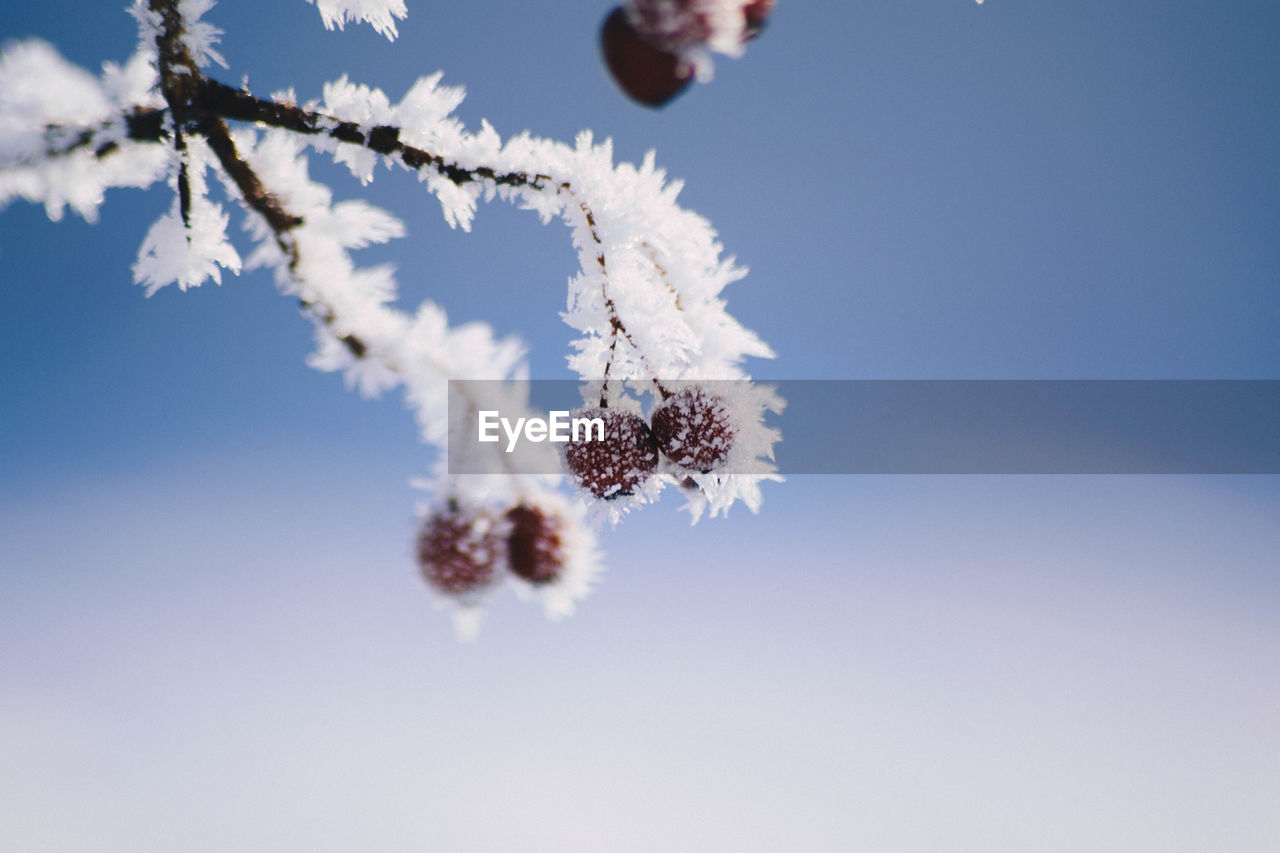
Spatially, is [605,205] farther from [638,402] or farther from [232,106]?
[232,106]

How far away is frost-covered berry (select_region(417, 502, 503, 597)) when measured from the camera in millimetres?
840

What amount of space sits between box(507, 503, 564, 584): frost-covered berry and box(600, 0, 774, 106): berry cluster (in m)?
0.60

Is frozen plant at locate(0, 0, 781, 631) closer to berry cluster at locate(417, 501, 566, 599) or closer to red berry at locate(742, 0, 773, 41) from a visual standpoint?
berry cluster at locate(417, 501, 566, 599)

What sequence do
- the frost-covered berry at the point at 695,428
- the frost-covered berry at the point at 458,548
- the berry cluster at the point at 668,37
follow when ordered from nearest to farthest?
1. the berry cluster at the point at 668,37
2. the frost-covered berry at the point at 458,548
3. the frost-covered berry at the point at 695,428

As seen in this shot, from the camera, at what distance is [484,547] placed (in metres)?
0.84

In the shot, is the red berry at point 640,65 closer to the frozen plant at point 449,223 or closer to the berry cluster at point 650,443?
the frozen plant at point 449,223

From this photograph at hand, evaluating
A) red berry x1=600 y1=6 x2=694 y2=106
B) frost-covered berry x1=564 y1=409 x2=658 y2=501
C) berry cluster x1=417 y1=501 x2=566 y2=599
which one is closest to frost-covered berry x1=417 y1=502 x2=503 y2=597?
berry cluster x1=417 y1=501 x2=566 y2=599

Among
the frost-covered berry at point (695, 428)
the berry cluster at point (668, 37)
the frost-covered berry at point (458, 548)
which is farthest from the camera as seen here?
the frost-covered berry at point (695, 428)

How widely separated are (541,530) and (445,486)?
6.5 inches

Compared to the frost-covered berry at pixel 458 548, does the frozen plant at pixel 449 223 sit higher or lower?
higher

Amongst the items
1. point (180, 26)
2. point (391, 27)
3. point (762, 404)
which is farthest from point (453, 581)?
point (391, 27)

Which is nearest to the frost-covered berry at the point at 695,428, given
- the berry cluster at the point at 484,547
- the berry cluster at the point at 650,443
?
the berry cluster at the point at 650,443

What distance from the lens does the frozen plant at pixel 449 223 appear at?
84cm

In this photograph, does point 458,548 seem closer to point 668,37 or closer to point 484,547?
point 484,547
